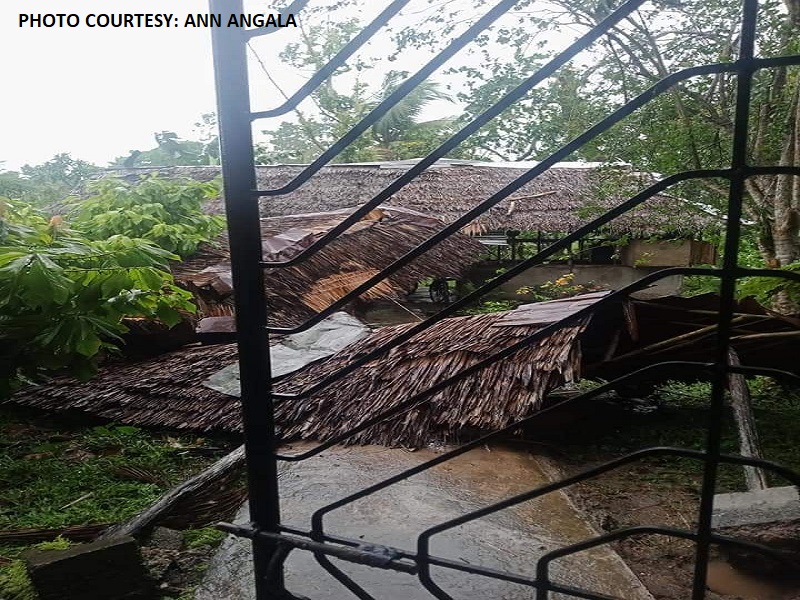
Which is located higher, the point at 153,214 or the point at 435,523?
the point at 153,214

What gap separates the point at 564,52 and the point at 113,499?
12.6 ft

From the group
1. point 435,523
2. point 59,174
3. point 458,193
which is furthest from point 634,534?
point 59,174

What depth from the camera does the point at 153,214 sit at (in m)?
7.06

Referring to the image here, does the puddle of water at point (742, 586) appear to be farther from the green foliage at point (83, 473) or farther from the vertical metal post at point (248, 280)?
the green foliage at point (83, 473)

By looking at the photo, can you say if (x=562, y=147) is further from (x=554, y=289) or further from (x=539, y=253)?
(x=554, y=289)

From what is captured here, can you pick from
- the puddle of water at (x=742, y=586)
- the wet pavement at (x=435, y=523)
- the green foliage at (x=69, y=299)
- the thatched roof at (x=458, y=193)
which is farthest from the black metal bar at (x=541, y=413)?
the thatched roof at (x=458, y=193)

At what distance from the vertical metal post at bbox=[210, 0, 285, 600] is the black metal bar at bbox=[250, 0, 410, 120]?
6 centimetres

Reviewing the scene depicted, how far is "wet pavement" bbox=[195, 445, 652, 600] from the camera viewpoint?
6.70 feet

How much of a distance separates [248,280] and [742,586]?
281 cm

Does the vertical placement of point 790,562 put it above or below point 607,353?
above

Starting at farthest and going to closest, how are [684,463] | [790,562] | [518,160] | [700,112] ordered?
1. [518,160]
2. [700,112]
3. [684,463]
4. [790,562]

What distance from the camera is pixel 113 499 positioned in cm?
374

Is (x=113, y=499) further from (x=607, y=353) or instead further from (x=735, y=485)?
(x=735, y=485)

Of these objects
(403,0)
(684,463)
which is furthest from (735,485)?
(403,0)
